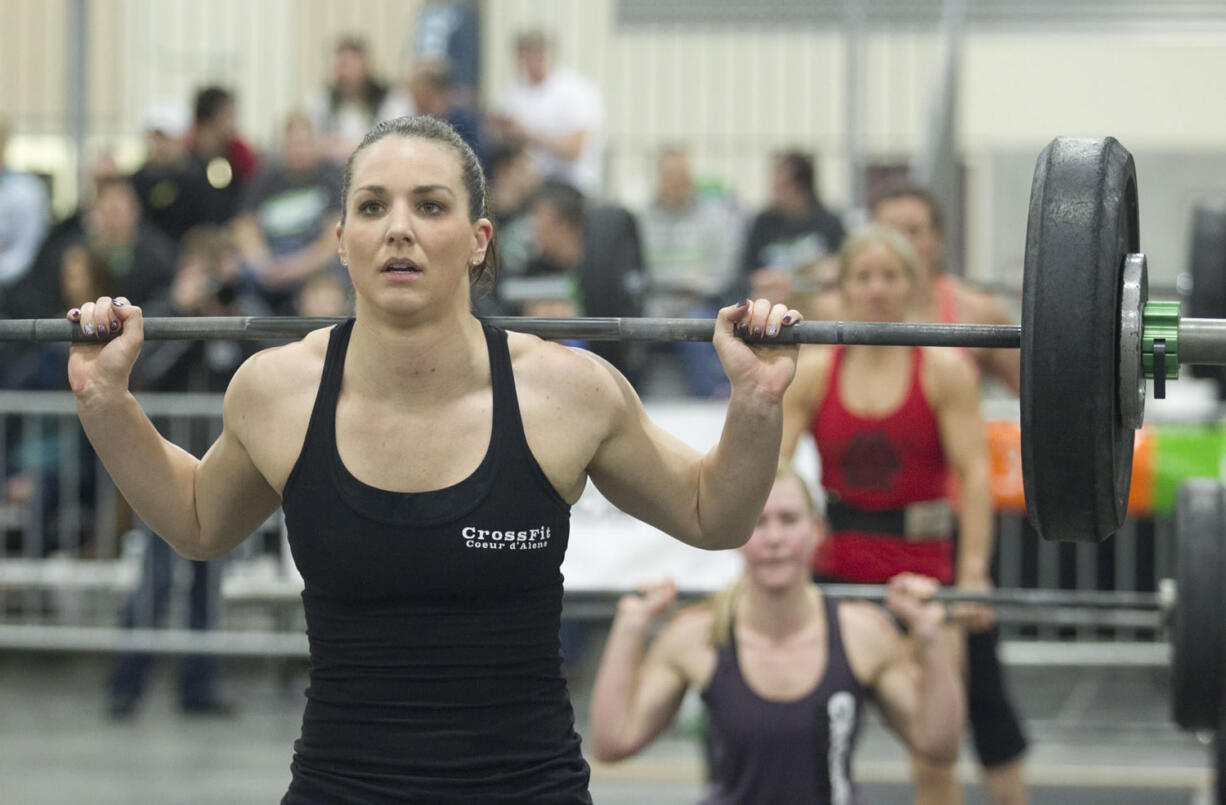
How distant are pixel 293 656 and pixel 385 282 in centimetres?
508

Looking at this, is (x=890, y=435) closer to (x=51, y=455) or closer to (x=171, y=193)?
(x=51, y=455)

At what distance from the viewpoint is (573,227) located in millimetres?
7652

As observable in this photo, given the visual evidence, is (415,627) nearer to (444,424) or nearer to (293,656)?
(444,424)

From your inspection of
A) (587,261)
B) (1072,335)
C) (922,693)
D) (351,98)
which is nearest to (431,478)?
(1072,335)

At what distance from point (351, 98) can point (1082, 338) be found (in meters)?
6.47

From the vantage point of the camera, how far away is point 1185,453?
7.15 meters

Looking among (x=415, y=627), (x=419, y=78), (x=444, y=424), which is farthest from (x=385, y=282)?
(x=419, y=78)

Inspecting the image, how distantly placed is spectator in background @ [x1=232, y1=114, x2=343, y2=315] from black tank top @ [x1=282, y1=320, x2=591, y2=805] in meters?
5.35

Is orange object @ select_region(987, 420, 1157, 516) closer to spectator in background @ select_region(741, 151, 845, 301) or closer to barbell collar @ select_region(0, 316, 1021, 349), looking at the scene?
spectator in background @ select_region(741, 151, 845, 301)

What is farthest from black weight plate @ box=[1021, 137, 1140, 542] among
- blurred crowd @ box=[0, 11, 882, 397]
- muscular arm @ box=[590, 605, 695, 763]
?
blurred crowd @ box=[0, 11, 882, 397]

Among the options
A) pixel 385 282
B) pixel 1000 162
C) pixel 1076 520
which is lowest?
pixel 1076 520

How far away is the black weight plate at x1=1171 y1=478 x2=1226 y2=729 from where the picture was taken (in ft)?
15.2

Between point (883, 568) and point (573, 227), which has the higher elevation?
point (573, 227)

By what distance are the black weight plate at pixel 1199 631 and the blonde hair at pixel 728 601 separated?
927 millimetres
